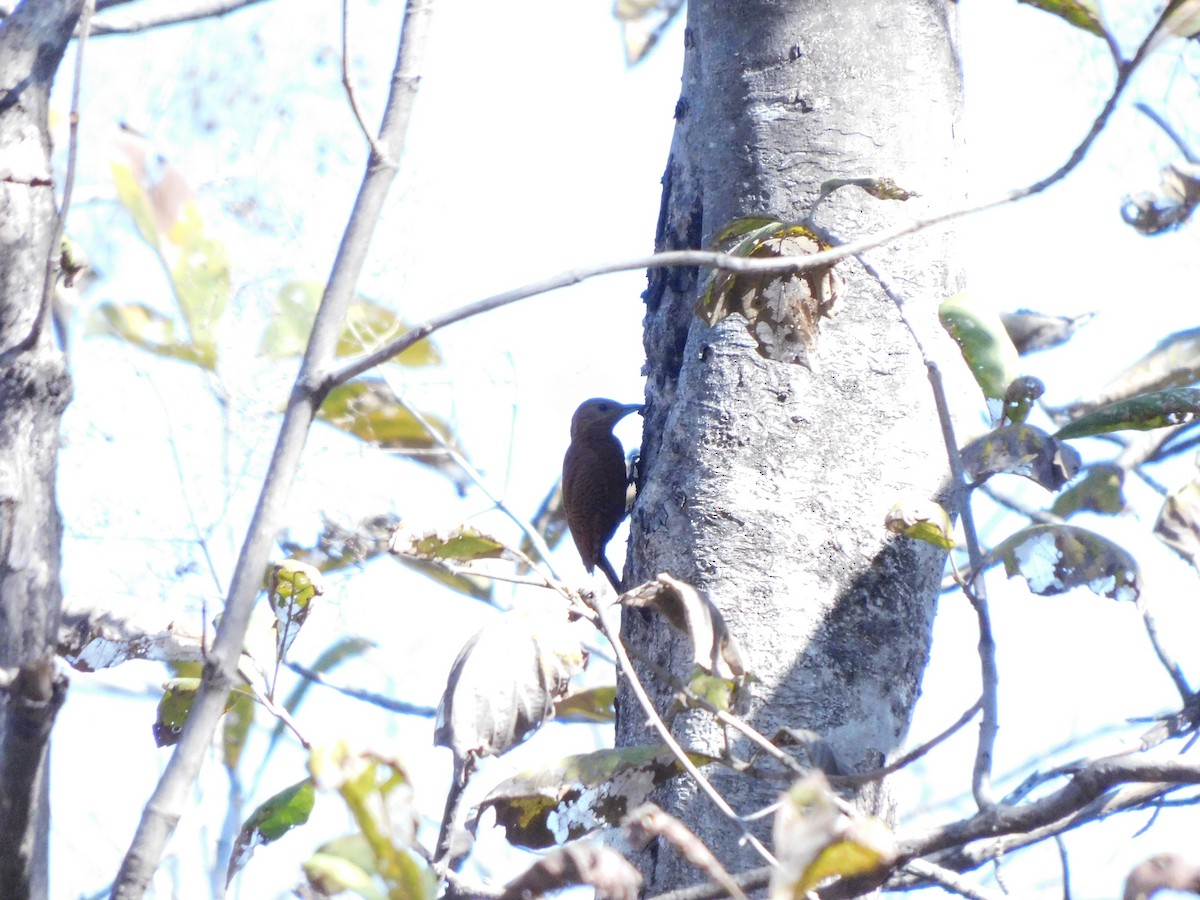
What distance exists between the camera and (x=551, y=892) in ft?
3.42

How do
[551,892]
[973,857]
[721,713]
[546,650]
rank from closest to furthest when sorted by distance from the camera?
[551,892], [721,713], [546,650], [973,857]

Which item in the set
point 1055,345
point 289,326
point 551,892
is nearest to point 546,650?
point 551,892

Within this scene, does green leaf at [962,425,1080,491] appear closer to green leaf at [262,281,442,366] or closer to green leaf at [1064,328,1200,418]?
green leaf at [1064,328,1200,418]

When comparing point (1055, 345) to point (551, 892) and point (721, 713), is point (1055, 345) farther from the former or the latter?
point (551, 892)

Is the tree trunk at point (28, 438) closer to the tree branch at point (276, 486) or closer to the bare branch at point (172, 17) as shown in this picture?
the tree branch at point (276, 486)

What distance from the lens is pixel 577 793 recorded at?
135cm

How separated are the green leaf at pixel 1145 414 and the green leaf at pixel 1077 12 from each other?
425 mm

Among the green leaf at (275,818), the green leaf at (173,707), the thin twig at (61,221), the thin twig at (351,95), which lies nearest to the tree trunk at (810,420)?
the green leaf at (275,818)

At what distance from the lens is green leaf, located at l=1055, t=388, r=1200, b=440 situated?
140 cm

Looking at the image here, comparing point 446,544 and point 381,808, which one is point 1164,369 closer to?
point 446,544

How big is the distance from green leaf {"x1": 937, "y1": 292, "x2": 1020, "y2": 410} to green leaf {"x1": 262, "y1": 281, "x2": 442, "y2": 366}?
2.08 m

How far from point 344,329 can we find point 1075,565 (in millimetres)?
2628

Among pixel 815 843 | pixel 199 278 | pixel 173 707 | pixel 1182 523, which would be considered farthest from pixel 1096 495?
pixel 199 278

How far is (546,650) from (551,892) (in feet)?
1.18
